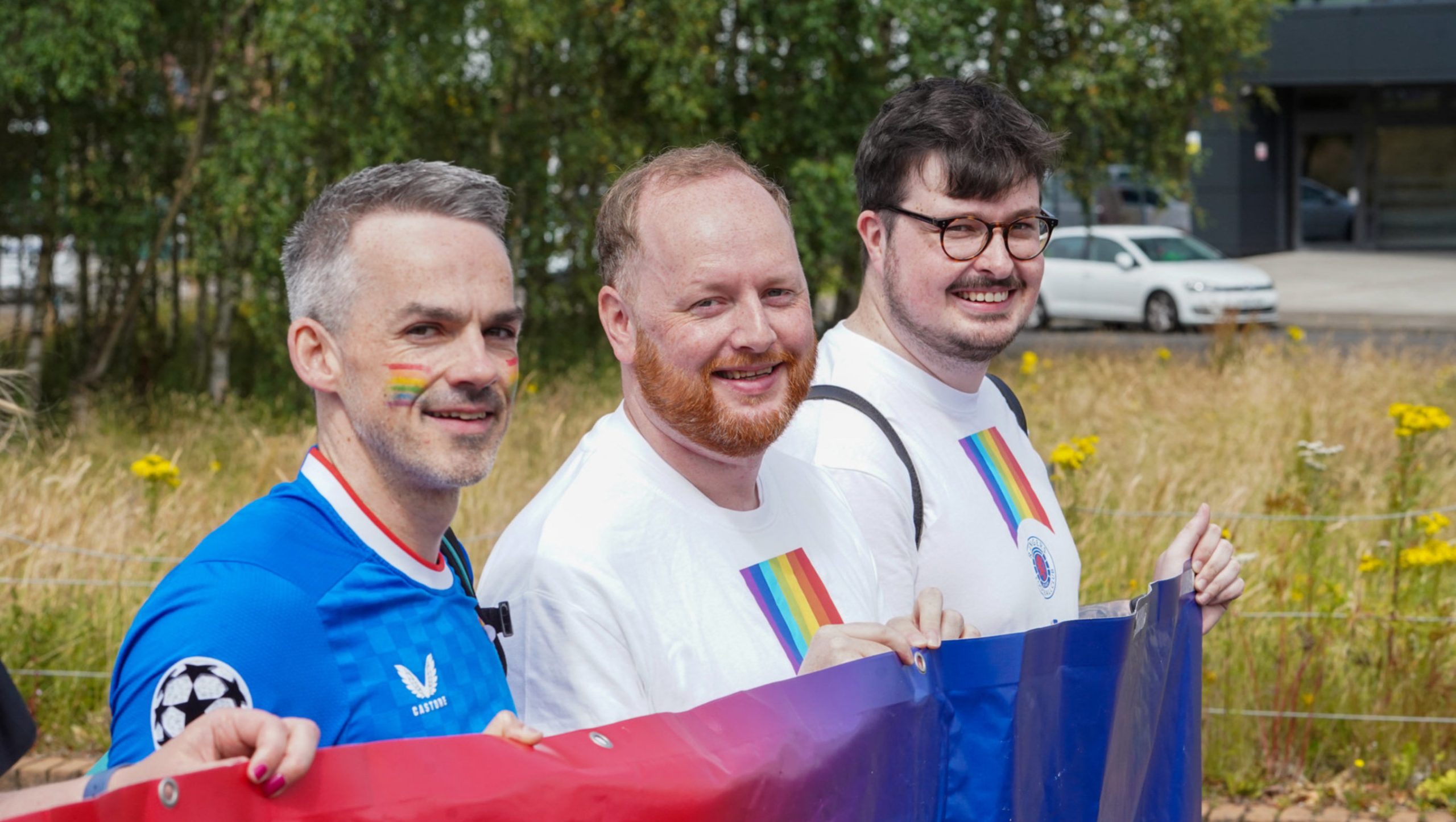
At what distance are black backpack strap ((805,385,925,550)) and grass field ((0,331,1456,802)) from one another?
299 centimetres

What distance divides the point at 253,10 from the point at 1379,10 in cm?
2649

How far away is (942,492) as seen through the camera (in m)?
2.84

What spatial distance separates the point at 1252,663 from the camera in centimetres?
556

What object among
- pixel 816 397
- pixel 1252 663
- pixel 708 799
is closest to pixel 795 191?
pixel 1252 663

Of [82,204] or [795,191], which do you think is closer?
[82,204]

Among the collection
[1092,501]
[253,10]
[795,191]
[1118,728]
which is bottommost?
[1092,501]

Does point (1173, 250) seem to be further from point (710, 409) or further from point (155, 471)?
point (710, 409)

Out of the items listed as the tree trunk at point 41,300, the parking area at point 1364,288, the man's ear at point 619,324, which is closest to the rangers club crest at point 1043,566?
the man's ear at point 619,324

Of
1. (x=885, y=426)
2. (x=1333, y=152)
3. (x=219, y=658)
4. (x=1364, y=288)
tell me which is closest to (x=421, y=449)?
(x=219, y=658)

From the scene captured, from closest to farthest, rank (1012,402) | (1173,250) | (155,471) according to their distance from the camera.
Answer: (1012,402) < (155,471) < (1173,250)

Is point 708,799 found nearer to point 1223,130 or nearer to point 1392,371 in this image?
point 1392,371

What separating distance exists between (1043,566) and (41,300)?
11863mm

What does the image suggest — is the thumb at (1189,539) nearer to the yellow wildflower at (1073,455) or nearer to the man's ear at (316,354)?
the man's ear at (316,354)

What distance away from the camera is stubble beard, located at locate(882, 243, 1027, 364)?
2992 millimetres
